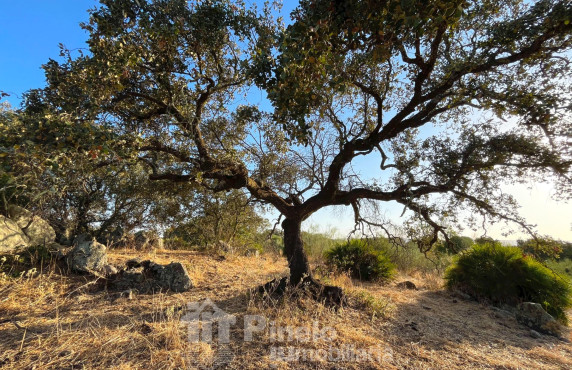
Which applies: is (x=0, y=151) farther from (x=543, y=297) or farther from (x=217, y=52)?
(x=543, y=297)

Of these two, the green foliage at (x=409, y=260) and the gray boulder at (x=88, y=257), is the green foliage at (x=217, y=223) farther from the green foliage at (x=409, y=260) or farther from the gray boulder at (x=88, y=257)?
the green foliage at (x=409, y=260)

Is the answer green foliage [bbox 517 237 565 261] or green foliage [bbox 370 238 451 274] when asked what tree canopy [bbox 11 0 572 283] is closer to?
green foliage [bbox 517 237 565 261]

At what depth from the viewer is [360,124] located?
619 centimetres

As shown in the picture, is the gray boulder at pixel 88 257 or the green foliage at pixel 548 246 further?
the gray boulder at pixel 88 257

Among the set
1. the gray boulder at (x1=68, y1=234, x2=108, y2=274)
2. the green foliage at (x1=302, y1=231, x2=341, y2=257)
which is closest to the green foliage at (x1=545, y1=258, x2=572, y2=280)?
the green foliage at (x1=302, y1=231, x2=341, y2=257)

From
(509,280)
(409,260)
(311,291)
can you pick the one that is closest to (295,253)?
(311,291)

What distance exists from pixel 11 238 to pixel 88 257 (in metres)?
1.58

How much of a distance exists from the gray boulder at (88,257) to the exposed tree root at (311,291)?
349 centimetres

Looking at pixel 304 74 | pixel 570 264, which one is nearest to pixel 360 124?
pixel 304 74

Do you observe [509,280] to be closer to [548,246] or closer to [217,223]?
[548,246]

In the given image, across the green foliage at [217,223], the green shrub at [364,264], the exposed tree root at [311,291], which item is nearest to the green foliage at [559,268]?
the green shrub at [364,264]

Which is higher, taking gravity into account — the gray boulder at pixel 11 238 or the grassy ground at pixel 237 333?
the gray boulder at pixel 11 238

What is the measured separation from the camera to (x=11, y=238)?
5500 mm

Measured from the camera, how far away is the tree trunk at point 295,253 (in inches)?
221
